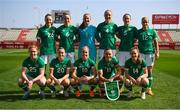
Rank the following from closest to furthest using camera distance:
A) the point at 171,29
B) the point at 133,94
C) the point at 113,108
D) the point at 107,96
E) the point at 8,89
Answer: the point at 113,108 → the point at 107,96 → the point at 133,94 → the point at 8,89 → the point at 171,29

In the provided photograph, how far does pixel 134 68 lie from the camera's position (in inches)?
343

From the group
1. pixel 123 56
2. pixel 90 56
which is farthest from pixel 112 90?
pixel 90 56

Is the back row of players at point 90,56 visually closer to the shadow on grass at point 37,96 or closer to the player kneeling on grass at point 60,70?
the player kneeling on grass at point 60,70

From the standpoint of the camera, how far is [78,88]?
29.6 feet

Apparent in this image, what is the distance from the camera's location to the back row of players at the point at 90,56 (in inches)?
341

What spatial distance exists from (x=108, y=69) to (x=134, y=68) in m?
0.65

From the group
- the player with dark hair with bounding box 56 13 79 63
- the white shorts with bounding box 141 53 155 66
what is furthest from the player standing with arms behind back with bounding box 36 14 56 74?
the white shorts with bounding box 141 53 155 66

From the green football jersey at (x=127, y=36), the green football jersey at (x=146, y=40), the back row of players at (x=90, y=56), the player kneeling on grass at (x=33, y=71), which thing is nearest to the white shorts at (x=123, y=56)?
the back row of players at (x=90, y=56)

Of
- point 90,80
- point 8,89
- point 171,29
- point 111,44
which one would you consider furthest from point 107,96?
point 171,29

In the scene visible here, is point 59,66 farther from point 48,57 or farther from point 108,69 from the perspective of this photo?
point 108,69

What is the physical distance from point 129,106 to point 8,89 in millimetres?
4019

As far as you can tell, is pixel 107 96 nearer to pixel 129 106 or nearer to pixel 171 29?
pixel 129 106

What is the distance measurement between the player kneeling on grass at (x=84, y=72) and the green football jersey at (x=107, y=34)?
2.67 feet

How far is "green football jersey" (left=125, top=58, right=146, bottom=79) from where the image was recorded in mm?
8703
